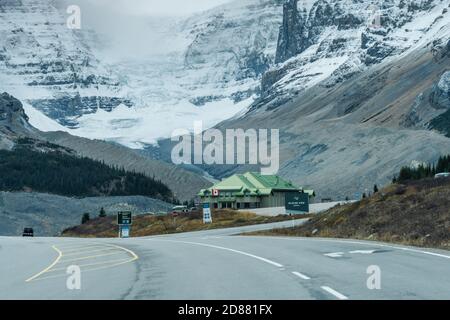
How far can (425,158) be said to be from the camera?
173 m

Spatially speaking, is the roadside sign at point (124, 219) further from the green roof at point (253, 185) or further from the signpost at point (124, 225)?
the green roof at point (253, 185)

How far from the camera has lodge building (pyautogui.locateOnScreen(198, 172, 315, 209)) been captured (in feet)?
507

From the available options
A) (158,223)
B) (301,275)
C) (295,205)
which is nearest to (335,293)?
(301,275)

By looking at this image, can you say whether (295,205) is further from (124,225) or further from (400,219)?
(400,219)

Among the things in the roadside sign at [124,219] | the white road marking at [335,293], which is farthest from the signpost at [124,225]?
the white road marking at [335,293]

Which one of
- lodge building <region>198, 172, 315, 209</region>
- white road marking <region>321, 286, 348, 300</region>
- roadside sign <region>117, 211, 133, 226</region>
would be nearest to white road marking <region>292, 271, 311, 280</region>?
white road marking <region>321, 286, 348, 300</region>

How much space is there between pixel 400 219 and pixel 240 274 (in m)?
20.5

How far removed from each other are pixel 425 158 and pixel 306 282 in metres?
160

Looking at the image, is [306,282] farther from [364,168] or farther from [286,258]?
[364,168]

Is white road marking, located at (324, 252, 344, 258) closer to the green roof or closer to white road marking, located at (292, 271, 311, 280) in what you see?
white road marking, located at (292, 271, 311, 280)

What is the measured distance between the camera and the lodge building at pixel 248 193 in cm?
15450

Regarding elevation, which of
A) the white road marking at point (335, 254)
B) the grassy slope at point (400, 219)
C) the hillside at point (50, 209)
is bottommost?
the white road marking at point (335, 254)
